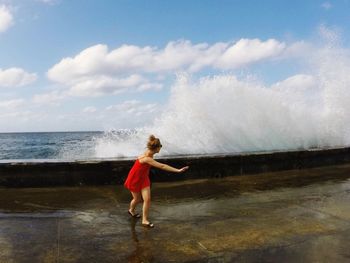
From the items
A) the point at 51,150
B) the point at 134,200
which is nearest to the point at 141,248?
the point at 134,200

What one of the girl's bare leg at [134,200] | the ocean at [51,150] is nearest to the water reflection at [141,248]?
the girl's bare leg at [134,200]

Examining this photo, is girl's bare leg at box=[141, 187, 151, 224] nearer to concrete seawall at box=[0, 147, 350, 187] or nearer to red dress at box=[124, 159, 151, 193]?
red dress at box=[124, 159, 151, 193]

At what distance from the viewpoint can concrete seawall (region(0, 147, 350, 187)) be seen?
624 cm

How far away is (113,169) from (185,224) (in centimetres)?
256

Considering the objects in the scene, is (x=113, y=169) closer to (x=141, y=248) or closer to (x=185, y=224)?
(x=185, y=224)

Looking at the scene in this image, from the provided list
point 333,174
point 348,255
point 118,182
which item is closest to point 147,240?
point 348,255

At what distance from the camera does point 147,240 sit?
12.1 feet

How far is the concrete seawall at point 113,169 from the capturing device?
6.24 meters

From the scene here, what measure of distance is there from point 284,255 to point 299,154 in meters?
5.33

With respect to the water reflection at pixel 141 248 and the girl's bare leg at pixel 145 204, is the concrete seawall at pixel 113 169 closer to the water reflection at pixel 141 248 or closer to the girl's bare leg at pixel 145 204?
the girl's bare leg at pixel 145 204

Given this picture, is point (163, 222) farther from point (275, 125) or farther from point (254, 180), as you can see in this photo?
point (275, 125)

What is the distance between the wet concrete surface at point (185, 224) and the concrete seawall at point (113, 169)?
0.19m

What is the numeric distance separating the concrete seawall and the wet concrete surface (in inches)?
7.5

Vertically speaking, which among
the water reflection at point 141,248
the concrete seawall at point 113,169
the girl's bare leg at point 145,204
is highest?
the concrete seawall at point 113,169
